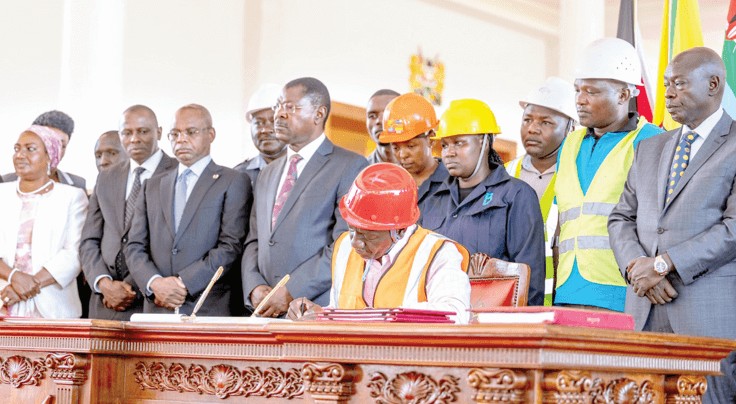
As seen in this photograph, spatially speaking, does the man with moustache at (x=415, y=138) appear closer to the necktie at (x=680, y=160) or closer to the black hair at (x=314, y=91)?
the black hair at (x=314, y=91)

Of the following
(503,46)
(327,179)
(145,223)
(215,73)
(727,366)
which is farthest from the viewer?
(503,46)

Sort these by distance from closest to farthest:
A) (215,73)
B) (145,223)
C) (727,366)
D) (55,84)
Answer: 1. (727,366)
2. (145,223)
3. (55,84)
4. (215,73)

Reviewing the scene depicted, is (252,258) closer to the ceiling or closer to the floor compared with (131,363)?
closer to the ceiling

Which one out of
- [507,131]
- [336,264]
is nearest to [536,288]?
[336,264]

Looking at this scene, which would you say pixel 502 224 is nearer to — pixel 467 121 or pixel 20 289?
pixel 467 121

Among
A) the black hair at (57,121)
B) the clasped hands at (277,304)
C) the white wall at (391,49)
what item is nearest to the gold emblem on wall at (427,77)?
the white wall at (391,49)

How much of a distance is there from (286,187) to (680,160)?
1837 mm

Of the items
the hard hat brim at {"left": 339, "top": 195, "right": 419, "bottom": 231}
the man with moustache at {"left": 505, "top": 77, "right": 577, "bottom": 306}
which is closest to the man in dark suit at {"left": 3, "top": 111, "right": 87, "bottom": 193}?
the man with moustache at {"left": 505, "top": 77, "right": 577, "bottom": 306}

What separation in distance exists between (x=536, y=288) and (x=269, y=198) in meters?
1.38

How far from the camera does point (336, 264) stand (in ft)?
12.2

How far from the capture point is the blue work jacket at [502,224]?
4.61 metres

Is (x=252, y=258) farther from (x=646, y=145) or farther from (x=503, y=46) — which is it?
(x=503, y=46)

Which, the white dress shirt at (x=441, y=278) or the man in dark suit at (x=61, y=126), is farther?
the man in dark suit at (x=61, y=126)

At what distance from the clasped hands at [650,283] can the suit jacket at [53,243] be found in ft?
9.88
